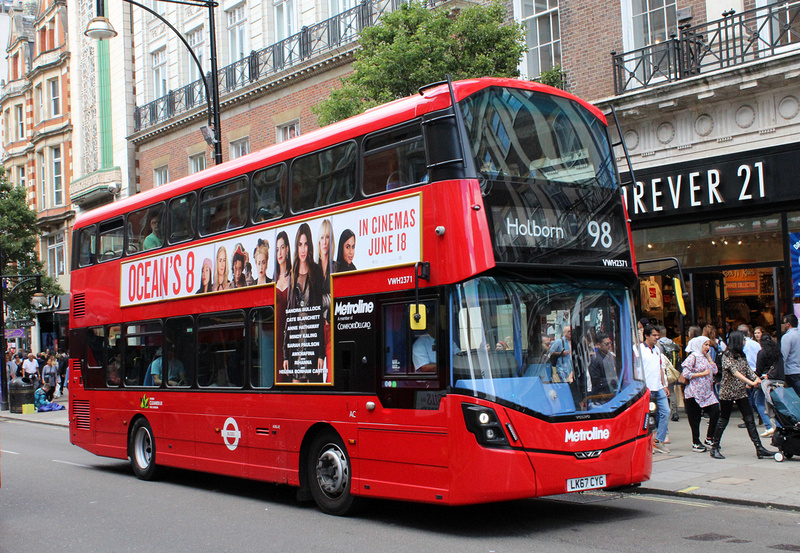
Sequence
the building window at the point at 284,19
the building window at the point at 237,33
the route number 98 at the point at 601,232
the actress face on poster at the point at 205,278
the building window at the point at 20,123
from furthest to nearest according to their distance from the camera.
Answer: the building window at the point at 20,123, the building window at the point at 237,33, the building window at the point at 284,19, the actress face on poster at the point at 205,278, the route number 98 at the point at 601,232

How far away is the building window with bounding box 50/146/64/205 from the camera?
4441cm

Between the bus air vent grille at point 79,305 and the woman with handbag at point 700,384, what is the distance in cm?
959

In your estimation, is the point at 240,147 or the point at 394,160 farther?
the point at 240,147

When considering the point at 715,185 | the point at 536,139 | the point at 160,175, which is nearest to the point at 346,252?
the point at 536,139

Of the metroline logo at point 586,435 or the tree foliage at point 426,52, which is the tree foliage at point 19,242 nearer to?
the tree foliage at point 426,52

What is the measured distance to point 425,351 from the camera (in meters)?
8.53

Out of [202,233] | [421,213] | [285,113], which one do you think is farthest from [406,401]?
[285,113]

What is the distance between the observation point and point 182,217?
12.6m

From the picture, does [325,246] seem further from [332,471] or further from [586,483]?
[586,483]

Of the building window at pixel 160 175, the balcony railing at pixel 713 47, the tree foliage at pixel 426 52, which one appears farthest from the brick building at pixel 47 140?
the balcony railing at pixel 713 47

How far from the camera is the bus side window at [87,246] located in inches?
588

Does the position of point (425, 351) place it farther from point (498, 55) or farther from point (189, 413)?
point (498, 55)

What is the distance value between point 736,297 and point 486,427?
10.2m

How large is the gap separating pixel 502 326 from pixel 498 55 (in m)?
8.99
